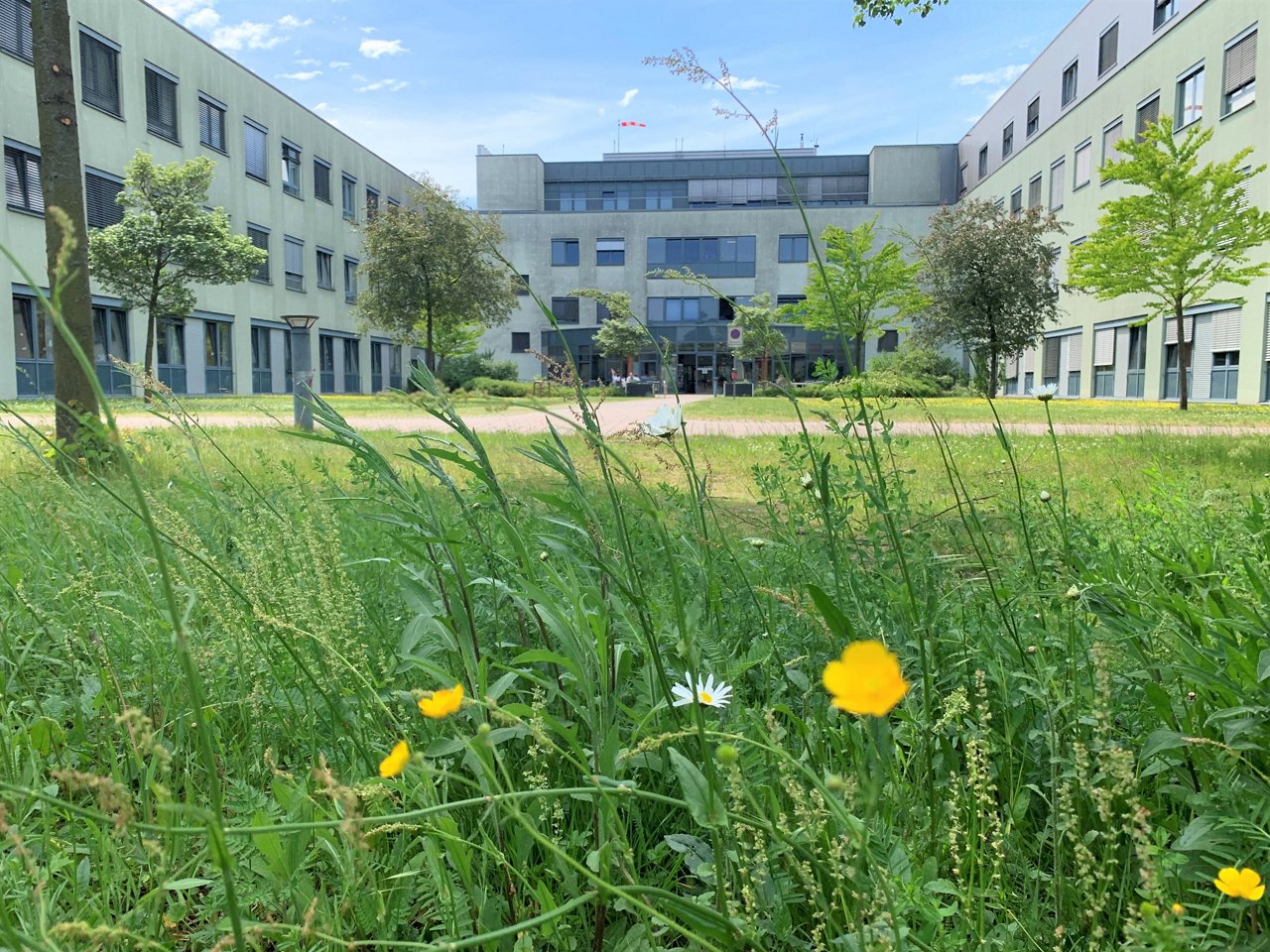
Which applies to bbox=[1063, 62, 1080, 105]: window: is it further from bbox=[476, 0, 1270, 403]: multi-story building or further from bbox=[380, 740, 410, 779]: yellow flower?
bbox=[380, 740, 410, 779]: yellow flower

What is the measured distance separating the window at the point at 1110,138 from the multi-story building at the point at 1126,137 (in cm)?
5

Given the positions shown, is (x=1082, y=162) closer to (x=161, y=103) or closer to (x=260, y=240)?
(x=260, y=240)

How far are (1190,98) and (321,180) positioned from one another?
3025 centimetres

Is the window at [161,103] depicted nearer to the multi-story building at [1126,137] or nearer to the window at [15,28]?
the window at [15,28]

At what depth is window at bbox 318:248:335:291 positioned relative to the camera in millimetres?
33656

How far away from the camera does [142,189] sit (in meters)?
18.9

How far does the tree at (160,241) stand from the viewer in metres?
18.7

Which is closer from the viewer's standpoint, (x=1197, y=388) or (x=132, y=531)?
(x=132, y=531)

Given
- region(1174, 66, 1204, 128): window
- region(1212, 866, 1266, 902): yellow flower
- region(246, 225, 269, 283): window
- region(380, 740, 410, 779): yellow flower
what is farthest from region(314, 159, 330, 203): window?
region(1212, 866, 1266, 902): yellow flower

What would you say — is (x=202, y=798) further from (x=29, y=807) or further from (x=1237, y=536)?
(x=1237, y=536)

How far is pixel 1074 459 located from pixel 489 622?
17.6ft

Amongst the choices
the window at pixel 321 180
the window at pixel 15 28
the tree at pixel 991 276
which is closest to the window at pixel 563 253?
the window at pixel 321 180

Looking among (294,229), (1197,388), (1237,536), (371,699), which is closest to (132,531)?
(371,699)

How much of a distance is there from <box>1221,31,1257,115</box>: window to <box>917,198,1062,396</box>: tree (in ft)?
Answer: 17.3
